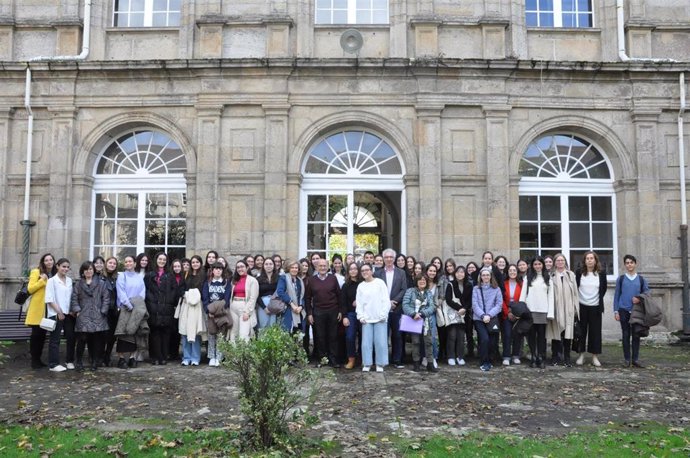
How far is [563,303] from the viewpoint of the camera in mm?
8391

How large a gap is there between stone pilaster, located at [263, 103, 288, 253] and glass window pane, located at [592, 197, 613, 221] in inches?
250

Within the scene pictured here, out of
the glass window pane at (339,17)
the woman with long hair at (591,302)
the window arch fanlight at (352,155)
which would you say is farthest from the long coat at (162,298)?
the glass window pane at (339,17)

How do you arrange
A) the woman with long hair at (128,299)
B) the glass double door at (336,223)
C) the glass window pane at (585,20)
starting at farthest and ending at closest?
1. the glass window pane at (585,20)
2. the glass double door at (336,223)
3. the woman with long hair at (128,299)

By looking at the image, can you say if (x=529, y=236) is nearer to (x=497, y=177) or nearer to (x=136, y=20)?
(x=497, y=177)

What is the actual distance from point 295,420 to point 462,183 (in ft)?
25.0

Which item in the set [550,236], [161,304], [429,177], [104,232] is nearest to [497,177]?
[429,177]

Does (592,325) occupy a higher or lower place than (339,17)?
lower

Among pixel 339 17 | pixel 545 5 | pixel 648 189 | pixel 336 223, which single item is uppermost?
pixel 545 5

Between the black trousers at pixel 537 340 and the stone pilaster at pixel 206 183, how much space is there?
603 cm

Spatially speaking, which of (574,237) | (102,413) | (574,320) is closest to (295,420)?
(102,413)

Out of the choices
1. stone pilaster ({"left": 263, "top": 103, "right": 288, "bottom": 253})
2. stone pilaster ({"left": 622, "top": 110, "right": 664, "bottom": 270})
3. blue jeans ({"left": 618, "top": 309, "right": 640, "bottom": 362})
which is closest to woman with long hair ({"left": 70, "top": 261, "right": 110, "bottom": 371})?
stone pilaster ({"left": 263, "top": 103, "right": 288, "bottom": 253})

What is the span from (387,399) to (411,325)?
6.01 ft

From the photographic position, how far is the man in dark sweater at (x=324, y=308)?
827 cm

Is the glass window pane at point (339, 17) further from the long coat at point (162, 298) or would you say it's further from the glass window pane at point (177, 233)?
the long coat at point (162, 298)
